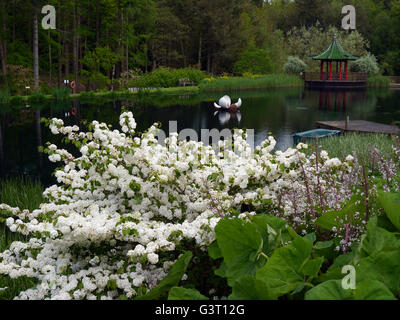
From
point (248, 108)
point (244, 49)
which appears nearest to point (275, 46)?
point (244, 49)

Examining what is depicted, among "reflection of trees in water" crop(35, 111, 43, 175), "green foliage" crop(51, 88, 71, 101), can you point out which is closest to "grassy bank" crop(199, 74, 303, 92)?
"green foliage" crop(51, 88, 71, 101)

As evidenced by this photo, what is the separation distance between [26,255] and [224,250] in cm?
207

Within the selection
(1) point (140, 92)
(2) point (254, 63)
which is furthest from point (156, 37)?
(1) point (140, 92)

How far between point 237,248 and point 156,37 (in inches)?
1628

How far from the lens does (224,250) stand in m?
1.94

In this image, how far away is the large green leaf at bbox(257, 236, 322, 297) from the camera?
1.73 metres

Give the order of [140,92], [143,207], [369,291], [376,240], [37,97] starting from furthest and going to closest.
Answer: [140,92]
[37,97]
[143,207]
[376,240]
[369,291]

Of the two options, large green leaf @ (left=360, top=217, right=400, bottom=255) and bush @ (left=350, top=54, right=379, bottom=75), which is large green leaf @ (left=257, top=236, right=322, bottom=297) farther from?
bush @ (left=350, top=54, right=379, bottom=75)

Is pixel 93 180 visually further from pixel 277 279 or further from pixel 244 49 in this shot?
pixel 244 49

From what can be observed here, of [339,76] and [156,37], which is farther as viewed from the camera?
[156,37]

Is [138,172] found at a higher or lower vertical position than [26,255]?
higher

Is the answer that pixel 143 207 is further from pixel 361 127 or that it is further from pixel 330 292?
pixel 361 127

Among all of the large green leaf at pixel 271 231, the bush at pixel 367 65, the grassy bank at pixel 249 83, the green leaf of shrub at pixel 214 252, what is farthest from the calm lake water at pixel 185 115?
the bush at pixel 367 65

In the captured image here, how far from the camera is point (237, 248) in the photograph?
1.94 m
